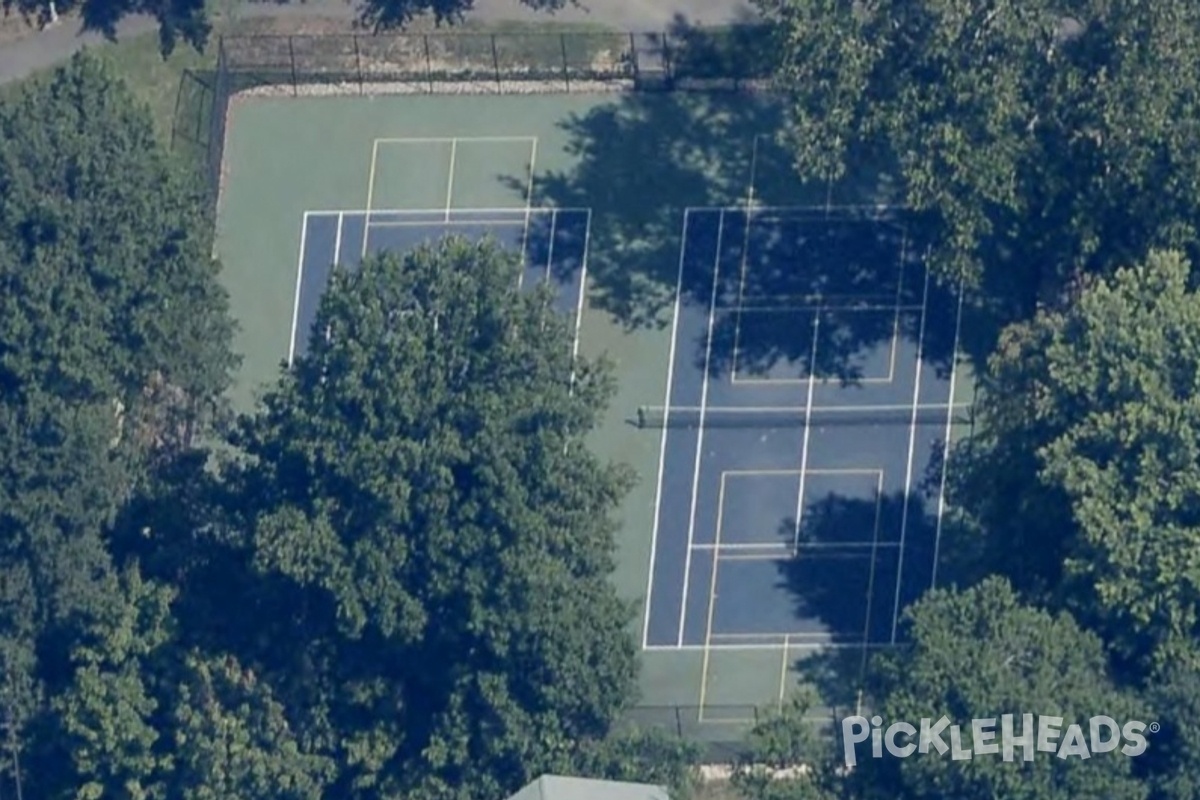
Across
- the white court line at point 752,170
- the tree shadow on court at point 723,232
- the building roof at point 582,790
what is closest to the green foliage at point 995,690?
the building roof at point 582,790

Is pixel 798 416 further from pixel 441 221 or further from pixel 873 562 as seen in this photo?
pixel 441 221

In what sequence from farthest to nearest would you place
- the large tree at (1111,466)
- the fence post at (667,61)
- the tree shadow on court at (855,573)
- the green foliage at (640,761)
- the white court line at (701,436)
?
the fence post at (667,61), the white court line at (701,436), the tree shadow on court at (855,573), the green foliage at (640,761), the large tree at (1111,466)

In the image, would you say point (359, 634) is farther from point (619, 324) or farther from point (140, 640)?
point (619, 324)

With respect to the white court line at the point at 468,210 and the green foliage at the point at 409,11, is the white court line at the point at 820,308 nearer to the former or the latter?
the white court line at the point at 468,210

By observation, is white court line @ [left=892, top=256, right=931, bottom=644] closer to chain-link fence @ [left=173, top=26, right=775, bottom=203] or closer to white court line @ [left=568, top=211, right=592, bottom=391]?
chain-link fence @ [left=173, top=26, right=775, bottom=203]

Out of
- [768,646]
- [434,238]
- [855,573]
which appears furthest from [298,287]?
[855,573]

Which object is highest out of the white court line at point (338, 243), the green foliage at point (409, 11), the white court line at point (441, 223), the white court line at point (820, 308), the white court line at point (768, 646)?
the green foliage at point (409, 11)

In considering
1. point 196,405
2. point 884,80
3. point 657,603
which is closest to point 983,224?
point 884,80

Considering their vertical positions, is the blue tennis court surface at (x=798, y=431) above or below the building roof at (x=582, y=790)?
above
